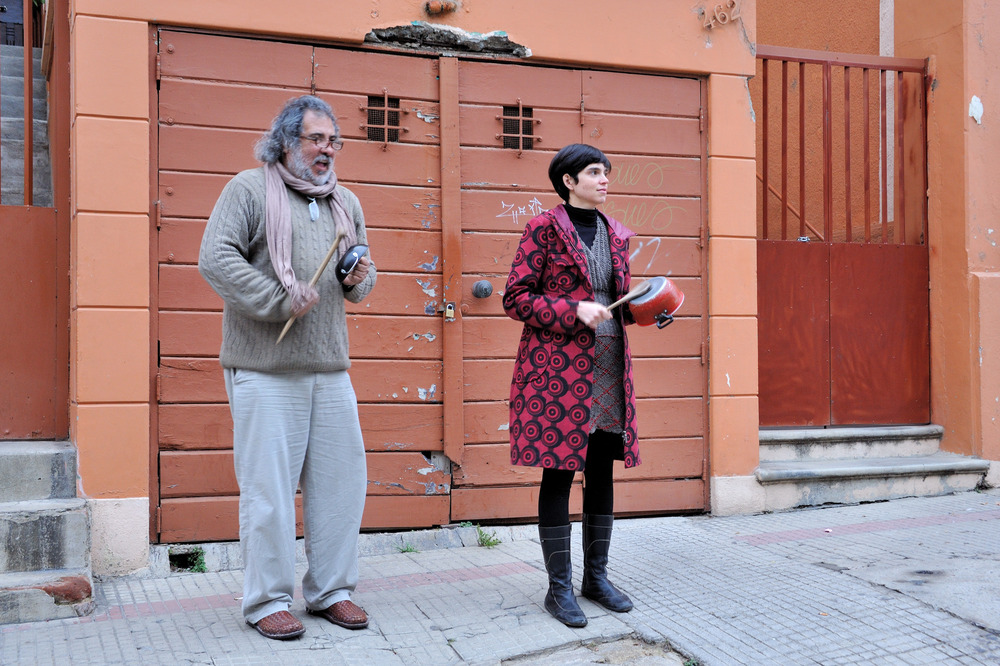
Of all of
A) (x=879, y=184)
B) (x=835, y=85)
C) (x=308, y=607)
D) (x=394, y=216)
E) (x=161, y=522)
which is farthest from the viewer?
(x=835, y=85)

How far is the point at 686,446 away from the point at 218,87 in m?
3.22

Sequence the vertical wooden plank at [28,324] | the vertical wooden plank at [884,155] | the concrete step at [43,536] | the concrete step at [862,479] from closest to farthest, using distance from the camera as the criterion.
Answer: the concrete step at [43,536] → the vertical wooden plank at [28,324] → the concrete step at [862,479] → the vertical wooden plank at [884,155]

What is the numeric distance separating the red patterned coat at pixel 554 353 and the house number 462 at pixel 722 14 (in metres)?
2.34

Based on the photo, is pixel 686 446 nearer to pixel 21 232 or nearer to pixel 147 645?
pixel 147 645

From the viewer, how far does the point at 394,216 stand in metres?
4.55

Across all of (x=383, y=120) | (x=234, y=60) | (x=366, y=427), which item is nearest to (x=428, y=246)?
(x=383, y=120)

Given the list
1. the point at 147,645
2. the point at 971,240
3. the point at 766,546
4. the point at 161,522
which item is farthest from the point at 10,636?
the point at 971,240

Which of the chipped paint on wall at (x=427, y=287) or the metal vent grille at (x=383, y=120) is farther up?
the metal vent grille at (x=383, y=120)

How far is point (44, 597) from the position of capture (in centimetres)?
331

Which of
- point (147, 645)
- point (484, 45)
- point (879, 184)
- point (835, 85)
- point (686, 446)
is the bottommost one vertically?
point (147, 645)

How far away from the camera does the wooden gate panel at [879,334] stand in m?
5.90

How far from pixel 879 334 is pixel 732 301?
1.56 meters

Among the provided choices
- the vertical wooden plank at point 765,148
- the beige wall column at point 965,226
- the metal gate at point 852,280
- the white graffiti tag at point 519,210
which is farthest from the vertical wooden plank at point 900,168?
the white graffiti tag at point 519,210

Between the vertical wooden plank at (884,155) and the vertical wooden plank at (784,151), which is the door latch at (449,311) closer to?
the vertical wooden plank at (784,151)
